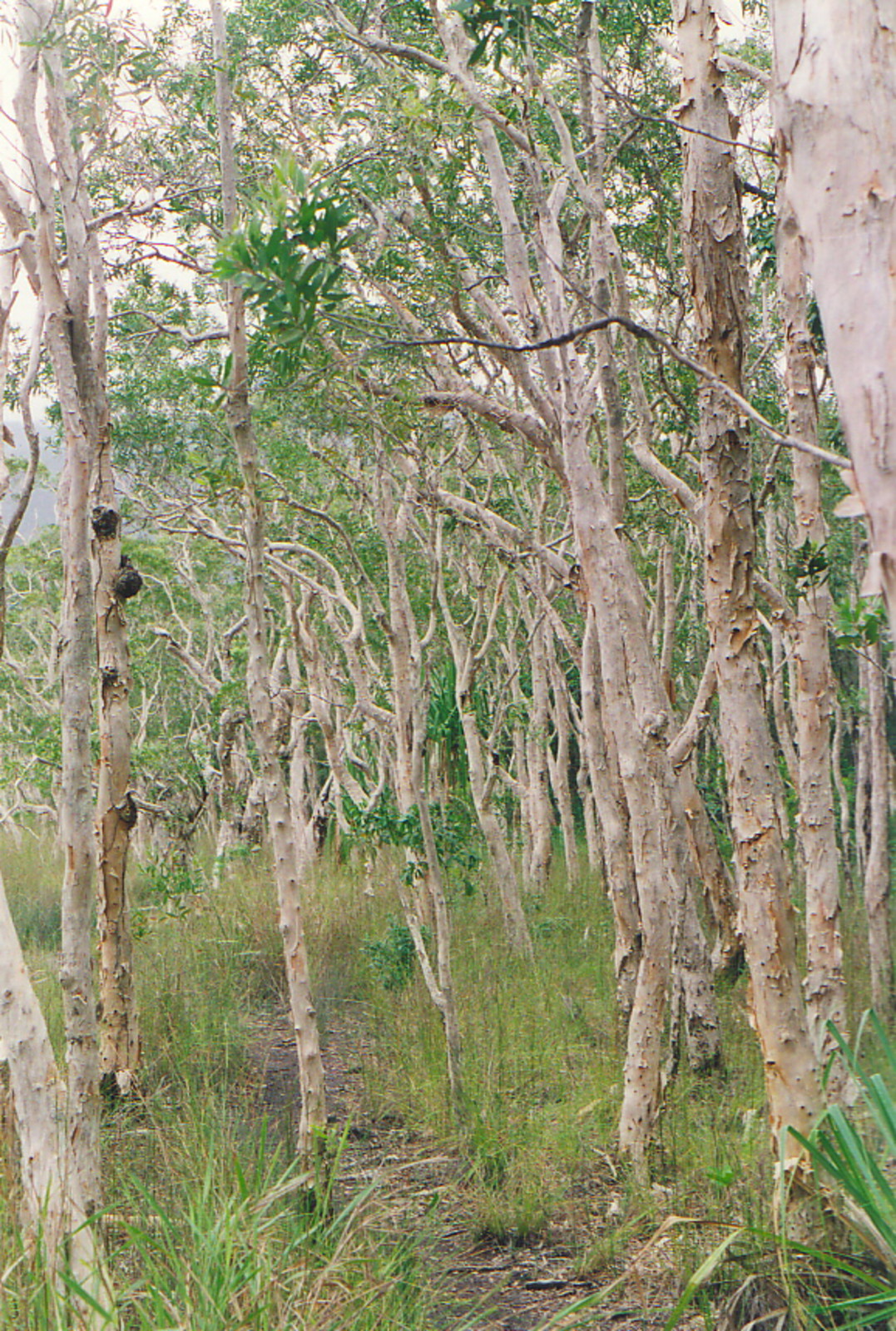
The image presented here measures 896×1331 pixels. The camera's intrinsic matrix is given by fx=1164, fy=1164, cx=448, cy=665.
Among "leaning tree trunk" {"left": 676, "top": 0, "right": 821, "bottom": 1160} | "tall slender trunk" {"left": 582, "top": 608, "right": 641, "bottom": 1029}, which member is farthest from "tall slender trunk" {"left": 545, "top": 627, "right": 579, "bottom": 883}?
"leaning tree trunk" {"left": 676, "top": 0, "right": 821, "bottom": 1160}

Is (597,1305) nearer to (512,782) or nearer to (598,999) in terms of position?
(598,999)

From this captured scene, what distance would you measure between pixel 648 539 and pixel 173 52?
26.4 feet

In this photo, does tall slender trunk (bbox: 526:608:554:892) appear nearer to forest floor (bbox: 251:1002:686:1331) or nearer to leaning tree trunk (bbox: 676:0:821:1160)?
forest floor (bbox: 251:1002:686:1331)

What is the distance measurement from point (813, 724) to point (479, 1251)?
2850 mm

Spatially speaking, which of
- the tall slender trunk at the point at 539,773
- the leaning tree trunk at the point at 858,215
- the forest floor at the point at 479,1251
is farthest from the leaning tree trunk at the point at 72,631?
the tall slender trunk at the point at 539,773

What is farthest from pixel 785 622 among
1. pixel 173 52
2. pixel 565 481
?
pixel 173 52

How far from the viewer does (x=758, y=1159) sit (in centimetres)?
424

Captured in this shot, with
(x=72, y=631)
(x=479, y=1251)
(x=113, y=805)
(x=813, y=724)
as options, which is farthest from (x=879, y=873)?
(x=72, y=631)

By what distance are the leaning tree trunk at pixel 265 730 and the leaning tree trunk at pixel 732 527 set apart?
1.80 m

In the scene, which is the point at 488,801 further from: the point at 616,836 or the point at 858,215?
the point at 858,215

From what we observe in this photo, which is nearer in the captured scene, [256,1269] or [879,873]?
[256,1269]

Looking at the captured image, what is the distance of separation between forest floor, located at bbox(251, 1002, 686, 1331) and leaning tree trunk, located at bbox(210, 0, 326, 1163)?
28 centimetres

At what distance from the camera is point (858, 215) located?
1.43m

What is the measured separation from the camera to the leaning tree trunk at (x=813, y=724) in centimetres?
543
